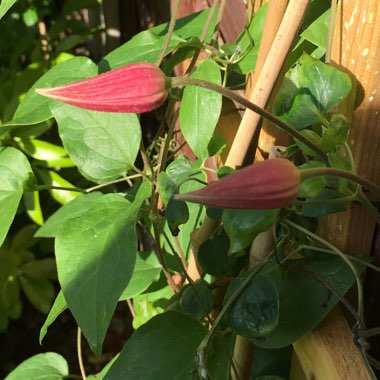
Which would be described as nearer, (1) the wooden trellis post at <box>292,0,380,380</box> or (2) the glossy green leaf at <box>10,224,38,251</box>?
(1) the wooden trellis post at <box>292,0,380,380</box>

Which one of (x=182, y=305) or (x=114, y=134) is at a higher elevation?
(x=114, y=134)

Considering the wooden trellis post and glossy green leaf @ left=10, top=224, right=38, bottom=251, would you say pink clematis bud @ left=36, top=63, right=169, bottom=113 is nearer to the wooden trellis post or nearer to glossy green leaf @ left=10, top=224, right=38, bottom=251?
the wooden trellis post

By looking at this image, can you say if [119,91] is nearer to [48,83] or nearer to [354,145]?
[354,145]

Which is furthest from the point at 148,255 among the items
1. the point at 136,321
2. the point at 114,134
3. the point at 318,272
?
the point at 318,272

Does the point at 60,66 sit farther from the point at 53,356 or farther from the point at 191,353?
the point at 53,356

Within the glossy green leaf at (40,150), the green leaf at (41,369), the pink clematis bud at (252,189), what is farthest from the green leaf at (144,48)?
the glossy green leaf at (40,150)

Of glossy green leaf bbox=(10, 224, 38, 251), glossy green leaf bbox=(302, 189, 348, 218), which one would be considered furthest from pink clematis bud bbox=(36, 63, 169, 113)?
glossy green leaf bbox=(10, 224, 38, 251)
